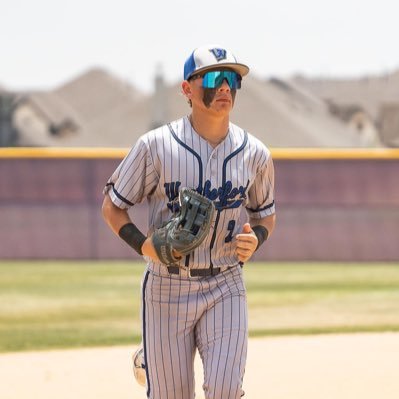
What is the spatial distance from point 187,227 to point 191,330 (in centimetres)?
53

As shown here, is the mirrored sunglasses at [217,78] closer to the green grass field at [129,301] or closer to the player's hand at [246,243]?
the player's hand at [246,243]

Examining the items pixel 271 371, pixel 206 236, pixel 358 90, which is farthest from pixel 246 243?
pixel 358 90

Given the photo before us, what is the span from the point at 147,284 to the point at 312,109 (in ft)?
165

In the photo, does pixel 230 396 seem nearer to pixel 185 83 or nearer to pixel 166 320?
pixel 166 320

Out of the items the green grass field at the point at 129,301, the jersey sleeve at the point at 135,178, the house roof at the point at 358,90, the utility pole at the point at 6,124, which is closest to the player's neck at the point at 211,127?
the jersey sleeve at the point at 135,178

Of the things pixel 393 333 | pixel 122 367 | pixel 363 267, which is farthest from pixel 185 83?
pixel 363 267

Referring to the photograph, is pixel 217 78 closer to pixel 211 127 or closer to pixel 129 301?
pixel 211 127

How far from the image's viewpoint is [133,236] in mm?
4793

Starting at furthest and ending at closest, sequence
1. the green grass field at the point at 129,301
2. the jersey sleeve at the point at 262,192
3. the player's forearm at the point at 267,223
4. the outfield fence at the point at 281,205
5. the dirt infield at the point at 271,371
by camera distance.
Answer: the outfield fence at the point at 281,205 < the green grass field at the point at 129,301 < the dirt infield at the point at 271,371 < the player's forearm at the point at 267,223 < the jersey sleeve at the point at 262,192

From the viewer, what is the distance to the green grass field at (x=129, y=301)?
1052 centimetres

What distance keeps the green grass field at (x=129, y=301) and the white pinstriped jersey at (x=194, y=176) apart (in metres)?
5.07

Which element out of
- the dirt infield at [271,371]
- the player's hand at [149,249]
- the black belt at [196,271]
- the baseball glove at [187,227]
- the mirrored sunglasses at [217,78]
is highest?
the mirrored sunglasses at [217,78]

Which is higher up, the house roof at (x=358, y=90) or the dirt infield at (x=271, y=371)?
the dirt infield at (x=271, y=371)

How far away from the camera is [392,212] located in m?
18.3
